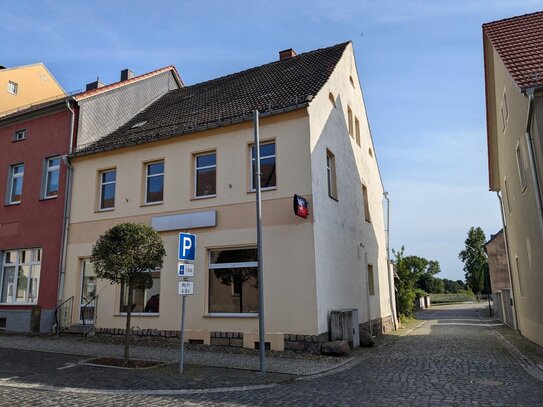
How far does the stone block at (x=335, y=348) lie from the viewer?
432 inches

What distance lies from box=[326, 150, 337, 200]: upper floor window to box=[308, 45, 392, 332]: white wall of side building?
18 centimetres

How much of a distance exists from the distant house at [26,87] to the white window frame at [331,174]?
16.4 metres

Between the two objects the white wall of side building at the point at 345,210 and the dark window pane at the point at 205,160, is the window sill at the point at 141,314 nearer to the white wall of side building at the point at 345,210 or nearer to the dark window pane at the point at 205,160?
the dark window pane at the point at 205,160

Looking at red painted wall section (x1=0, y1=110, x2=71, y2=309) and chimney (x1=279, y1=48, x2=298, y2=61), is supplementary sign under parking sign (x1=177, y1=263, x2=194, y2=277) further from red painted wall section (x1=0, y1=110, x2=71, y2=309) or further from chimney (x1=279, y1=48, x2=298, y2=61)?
chimney (x1=279, y1=48, x2=298, y2=61)

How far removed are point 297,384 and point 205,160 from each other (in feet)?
26.5

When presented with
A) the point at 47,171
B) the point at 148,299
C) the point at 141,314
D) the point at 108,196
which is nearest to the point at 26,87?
the point at 47,171

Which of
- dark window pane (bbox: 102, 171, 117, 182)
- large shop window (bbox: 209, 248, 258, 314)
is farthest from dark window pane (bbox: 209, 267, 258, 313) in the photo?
dark window pane (bbox: 102, 171, 117, 182)

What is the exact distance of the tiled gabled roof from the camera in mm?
11695

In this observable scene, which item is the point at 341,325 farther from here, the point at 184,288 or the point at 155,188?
the point at 155,188

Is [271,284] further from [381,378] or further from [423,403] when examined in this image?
[423,403]

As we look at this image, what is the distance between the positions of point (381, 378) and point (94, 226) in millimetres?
10941

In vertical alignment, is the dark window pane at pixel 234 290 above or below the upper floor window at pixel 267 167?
below

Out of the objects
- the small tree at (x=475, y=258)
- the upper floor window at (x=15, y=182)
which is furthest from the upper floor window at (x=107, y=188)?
the small tree at (x=475, y=258)

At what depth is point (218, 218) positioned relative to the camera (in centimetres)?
1322
